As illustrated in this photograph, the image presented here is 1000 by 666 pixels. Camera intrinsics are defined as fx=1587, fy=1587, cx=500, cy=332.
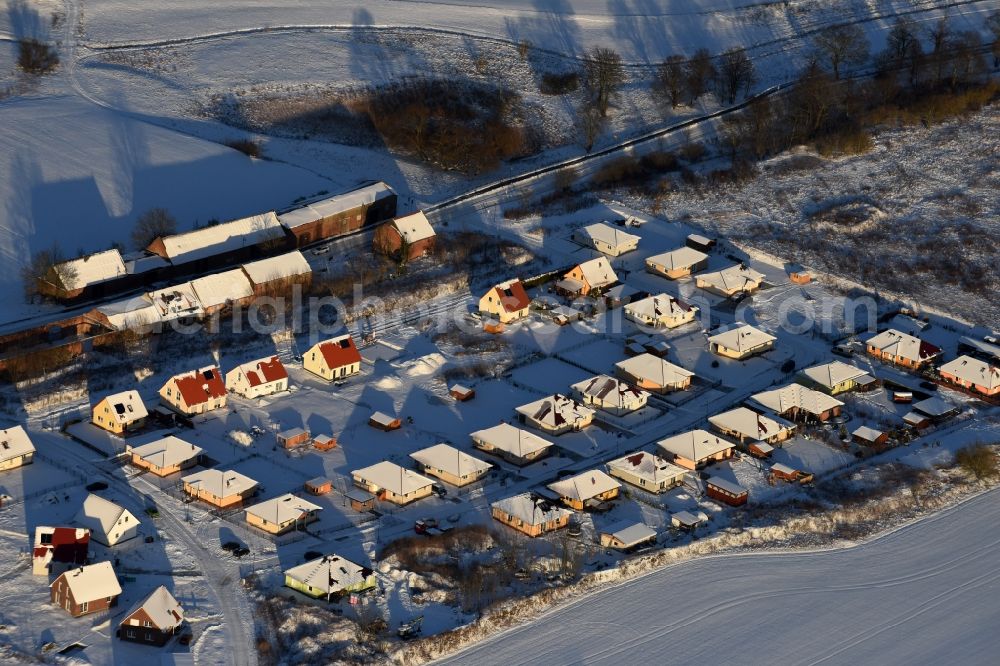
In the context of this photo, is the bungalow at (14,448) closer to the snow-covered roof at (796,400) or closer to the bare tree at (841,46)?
the snow-covered roof at (796,400)

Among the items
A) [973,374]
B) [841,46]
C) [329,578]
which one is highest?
[841,46]

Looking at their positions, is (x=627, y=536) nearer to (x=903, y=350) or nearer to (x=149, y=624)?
(x=149, y=624)

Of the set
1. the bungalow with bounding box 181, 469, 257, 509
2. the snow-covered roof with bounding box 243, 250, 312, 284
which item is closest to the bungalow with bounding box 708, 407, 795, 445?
the bungalow with bounding box 181, 469, 257, 509

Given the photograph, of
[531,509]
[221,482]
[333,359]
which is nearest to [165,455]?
[221,482]

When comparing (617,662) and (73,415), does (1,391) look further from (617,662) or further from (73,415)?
(617,662)

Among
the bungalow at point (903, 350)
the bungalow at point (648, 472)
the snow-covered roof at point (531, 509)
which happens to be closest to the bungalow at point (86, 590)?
the snow-covered roof at point (531, 509)

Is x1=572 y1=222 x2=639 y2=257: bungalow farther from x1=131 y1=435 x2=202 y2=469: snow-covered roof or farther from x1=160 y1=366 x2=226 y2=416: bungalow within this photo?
x1=131 y1=435 x2=202 y2=469: snow-covered roof
